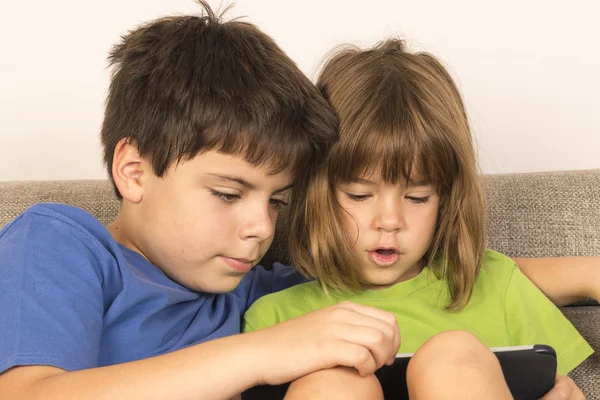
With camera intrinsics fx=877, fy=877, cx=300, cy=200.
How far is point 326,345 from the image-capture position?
42.9 inches

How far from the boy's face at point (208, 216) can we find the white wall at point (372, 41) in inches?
36.7

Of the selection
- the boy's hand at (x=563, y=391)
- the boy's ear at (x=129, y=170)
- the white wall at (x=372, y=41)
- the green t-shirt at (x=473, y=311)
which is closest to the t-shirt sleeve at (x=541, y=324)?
the green t-shirt at (x=473, y=311)

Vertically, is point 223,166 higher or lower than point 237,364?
higher

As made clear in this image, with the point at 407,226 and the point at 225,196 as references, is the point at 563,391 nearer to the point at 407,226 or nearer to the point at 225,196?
the point at 407,226

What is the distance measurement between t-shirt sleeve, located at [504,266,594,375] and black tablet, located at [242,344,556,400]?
0.23 metres

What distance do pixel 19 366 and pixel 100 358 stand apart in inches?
7.2

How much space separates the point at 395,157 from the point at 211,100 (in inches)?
12.0

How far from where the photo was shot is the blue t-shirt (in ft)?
3.54

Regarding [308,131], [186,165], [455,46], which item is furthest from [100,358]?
[455,46]

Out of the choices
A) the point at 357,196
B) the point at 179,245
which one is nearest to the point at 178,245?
the point at 179,245

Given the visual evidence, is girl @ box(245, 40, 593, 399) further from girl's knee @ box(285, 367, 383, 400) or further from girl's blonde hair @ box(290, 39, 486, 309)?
girl's knee @ box(285, 367, 383, 400)

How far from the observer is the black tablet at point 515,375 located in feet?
3.71

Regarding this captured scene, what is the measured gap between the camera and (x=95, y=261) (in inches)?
47.4

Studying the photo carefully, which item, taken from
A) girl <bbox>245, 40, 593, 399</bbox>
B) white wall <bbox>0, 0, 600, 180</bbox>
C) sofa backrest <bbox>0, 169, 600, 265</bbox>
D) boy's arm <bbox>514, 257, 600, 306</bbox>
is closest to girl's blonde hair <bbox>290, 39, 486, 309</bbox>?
girl <bbox>245, 40, 593, 399</bbox>
